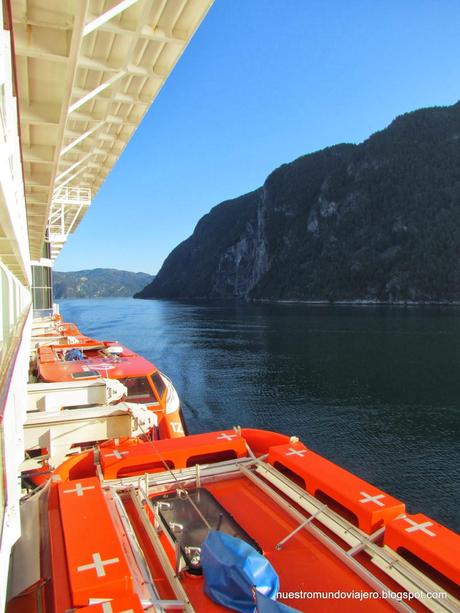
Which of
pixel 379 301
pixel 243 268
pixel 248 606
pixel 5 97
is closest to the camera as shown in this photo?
pixel 5 97

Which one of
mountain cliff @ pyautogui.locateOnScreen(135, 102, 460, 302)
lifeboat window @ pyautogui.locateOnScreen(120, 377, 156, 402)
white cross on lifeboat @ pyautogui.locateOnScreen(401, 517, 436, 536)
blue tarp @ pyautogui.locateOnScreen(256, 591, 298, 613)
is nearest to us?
blue tarp @ pyautogui.locateOnScreen(256, 591, 298, 613)

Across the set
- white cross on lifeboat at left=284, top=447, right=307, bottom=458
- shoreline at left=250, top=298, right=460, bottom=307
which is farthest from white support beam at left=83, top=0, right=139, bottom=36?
shoreline at left=250, top=298, right=460, bottom=307

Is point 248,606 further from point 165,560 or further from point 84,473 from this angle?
point 84,473

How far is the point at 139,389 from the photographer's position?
11.5 meters

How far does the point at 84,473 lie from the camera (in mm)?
6395

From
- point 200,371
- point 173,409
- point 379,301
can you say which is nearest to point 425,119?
point 379,301

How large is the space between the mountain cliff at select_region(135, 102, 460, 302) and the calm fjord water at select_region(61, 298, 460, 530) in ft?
290

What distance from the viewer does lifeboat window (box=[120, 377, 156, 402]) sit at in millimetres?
11375

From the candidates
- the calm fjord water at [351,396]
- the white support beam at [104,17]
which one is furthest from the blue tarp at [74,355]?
the white support beam at [104,17]

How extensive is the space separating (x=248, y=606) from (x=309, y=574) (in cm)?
98

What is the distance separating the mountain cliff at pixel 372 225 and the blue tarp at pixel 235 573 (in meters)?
128

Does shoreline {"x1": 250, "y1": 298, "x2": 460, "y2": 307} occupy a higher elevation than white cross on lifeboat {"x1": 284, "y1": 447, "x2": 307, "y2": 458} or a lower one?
lower

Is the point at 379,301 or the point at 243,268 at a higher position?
the point at 243,268

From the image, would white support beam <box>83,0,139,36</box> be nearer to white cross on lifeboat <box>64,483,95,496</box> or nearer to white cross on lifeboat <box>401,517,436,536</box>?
white cross on lifeboat <box>64,483,95,496</box>
